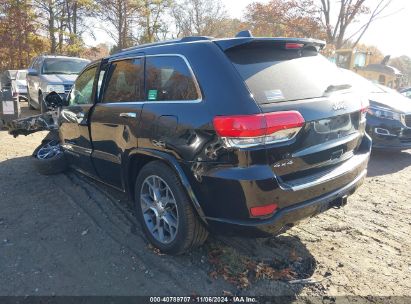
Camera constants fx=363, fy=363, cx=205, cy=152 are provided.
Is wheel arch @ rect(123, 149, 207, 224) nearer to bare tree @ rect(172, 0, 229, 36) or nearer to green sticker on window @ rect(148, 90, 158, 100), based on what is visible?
green sticker on window @ rect(148, 90, 158, 100)

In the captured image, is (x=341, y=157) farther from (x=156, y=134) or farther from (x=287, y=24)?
(x=287, y=24)

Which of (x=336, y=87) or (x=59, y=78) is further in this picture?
(x=59, y=78)

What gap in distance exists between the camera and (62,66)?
11.0 m

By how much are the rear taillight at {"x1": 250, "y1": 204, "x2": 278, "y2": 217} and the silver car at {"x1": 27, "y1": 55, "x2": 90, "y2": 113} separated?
843cm

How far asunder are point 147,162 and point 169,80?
819mm

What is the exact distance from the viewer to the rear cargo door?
107 inches

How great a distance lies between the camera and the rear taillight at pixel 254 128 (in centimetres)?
254

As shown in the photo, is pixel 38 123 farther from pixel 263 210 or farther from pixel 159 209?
pixel 263 210

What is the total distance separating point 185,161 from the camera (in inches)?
113

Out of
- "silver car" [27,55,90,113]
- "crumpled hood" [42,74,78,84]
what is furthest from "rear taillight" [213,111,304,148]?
"crumpled hood" [42,74,78,84]

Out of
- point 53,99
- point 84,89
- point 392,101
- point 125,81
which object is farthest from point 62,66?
point 392,101

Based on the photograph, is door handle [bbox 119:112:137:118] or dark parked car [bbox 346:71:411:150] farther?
Answer: dark parked car [bbox 346:71:411:150]

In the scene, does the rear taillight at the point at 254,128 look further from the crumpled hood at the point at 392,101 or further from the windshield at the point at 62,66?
the windshield at the point at 62,66

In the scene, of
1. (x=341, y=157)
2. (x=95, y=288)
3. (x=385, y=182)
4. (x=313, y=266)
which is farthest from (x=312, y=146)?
Result: (x=385, y=182)
